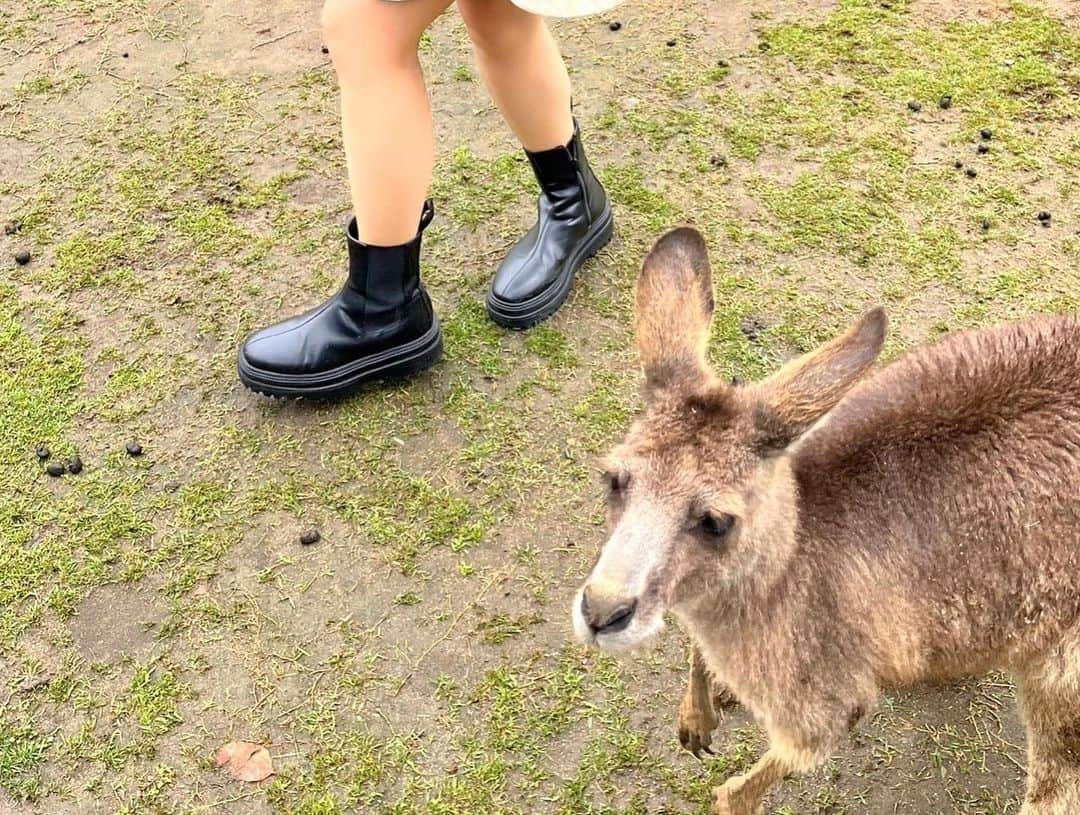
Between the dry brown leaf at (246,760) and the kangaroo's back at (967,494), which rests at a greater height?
the kangaroo's back at (967,494)

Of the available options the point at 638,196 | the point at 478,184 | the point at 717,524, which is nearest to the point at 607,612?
the point at 717,524

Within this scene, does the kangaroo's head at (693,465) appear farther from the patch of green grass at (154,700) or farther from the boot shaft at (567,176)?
the boot shaft at (567,176)

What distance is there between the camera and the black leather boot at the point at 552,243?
10.3ft

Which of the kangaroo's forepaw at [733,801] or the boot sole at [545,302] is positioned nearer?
the kangaroo's forepaw at [733,801]

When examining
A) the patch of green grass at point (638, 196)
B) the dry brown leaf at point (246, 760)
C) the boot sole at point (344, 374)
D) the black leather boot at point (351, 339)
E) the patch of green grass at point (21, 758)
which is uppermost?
the black leather boot at point (351, 339)

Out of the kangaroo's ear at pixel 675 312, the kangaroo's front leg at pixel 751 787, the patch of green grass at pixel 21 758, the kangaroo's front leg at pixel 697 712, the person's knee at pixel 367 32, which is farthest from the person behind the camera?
the person's knee at pixel 367 32

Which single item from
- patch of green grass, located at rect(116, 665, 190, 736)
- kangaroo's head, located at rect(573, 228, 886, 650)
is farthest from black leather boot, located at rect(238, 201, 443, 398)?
kangaroo's head, located at rect(573, 228, 886, 650)

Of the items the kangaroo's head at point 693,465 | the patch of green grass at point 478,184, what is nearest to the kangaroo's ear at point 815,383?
the kangaroo's head at point 693,465

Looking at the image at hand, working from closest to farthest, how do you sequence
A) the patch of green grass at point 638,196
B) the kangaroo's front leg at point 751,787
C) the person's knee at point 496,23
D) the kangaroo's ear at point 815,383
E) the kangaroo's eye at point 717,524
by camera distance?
1. the kangaroo's ear at point 815,383
2. the kangaroo's eye at point 717,524
3. the kangaroo's front leg at point 751,787
4. the person's knee at point 496,23
5. the patch of green grass at point 638,196

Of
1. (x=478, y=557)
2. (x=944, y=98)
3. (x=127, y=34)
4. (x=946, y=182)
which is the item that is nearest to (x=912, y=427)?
(x=478, y=557)

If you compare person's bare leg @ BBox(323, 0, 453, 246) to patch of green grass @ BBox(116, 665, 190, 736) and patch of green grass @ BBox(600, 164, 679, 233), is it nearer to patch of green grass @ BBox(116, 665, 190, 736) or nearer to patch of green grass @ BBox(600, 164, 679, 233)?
patch of green grass @ BBox(600, 164, 679, 233)

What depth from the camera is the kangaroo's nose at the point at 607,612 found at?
170 centimetres

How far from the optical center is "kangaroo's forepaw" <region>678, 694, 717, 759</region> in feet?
7.25

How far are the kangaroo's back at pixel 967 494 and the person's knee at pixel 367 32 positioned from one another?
1.38m
